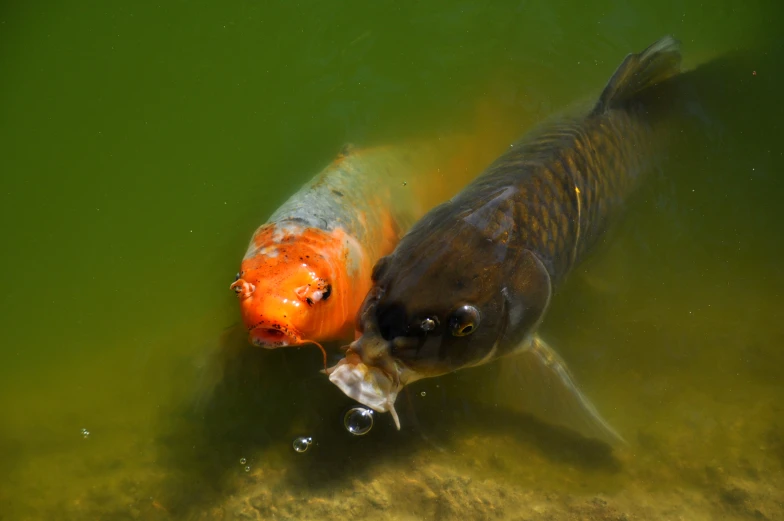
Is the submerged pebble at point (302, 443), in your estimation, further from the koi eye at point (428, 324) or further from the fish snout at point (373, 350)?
the koi eye at point (428, 324)

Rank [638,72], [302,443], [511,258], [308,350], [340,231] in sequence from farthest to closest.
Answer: [638,72] < [308,350] < [340,231] < [302,443] < [511,258]

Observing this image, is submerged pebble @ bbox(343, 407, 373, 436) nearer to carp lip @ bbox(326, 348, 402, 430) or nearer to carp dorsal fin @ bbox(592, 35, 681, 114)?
carp lip @ bbox(326, 348, 402, 430)

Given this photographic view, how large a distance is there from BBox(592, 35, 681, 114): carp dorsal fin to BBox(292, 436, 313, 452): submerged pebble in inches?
92.4

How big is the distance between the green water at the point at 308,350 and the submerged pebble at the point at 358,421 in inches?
1.7

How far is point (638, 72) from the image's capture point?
127 inches

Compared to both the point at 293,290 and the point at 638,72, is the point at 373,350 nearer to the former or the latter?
the point at 293,290

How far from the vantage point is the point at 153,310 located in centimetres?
351

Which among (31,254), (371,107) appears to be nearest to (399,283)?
(371,107)

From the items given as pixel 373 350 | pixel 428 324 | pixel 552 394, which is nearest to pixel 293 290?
pixel 373 350

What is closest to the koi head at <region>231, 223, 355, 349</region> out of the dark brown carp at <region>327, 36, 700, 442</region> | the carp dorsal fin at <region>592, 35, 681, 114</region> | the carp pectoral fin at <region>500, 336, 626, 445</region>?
the dark brown carp at <region>327, 36, 700, 442</region>

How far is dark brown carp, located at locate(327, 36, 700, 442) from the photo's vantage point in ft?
7.13

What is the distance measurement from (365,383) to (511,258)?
0.81 metres

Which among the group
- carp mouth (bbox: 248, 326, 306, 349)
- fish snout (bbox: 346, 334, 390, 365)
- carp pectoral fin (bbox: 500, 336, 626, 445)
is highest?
carp mouth (bbox: 248, 326, 306, 349)

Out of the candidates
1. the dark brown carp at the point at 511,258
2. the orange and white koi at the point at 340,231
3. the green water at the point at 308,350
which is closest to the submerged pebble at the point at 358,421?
the green water at the point at 308,350
